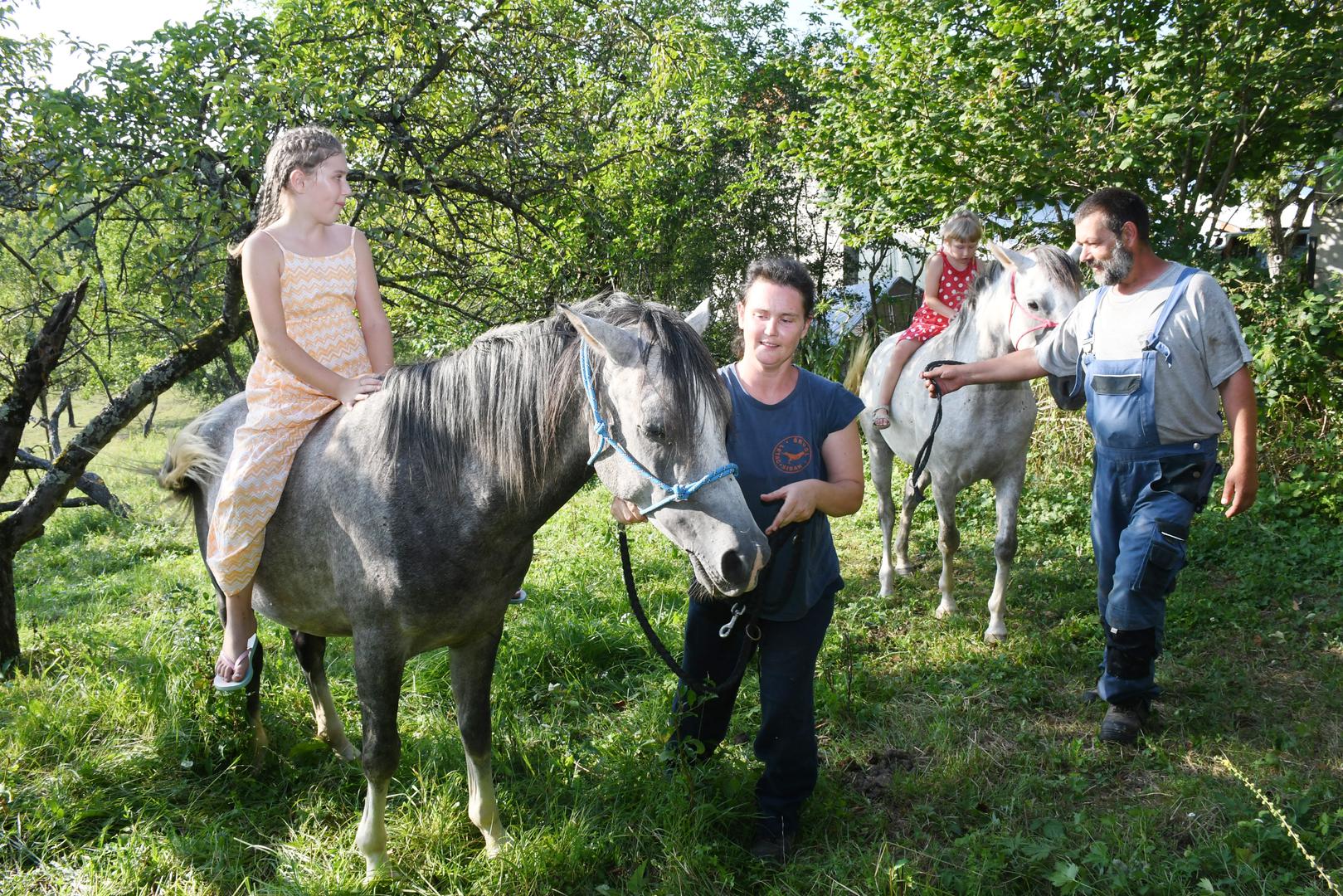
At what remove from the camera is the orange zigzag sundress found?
2654 millimetres

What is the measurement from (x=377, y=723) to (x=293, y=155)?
1.89m

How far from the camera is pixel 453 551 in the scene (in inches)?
93.0

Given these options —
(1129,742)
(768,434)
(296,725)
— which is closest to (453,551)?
(768,434)

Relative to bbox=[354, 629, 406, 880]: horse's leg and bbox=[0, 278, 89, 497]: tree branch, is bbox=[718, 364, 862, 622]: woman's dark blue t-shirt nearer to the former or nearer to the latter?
bbox=[354, 629, 406, 880]: horse's leg

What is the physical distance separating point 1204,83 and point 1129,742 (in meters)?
4.57

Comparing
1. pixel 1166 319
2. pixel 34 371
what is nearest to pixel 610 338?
pixel 1166 319

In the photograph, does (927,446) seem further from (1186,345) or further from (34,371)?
(34,371)

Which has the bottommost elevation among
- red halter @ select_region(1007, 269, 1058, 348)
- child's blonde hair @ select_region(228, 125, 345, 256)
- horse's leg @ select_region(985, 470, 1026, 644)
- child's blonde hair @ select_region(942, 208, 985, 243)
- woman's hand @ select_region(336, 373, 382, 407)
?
horse's leg @ select_region(985, 470, 1026, 644)

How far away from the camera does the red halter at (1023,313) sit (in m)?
4.21

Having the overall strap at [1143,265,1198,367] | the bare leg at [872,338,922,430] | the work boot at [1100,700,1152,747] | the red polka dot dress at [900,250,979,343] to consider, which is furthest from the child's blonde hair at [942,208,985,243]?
the work boot at [1100,700,1152,747]

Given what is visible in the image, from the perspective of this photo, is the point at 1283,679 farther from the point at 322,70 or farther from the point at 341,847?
the point at 322,70

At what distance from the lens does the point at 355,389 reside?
2.64 m

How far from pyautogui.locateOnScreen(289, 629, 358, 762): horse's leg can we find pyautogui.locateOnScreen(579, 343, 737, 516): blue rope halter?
2.04 m

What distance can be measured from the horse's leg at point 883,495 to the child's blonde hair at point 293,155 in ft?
13.3
